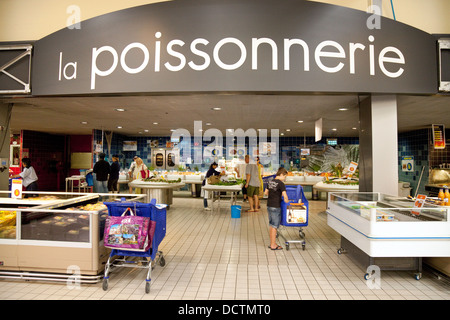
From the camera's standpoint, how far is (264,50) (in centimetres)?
463

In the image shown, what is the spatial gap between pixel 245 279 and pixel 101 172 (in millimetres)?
6956

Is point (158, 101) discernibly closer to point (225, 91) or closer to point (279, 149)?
point (225, 91)

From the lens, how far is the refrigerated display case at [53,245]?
374 centimetres

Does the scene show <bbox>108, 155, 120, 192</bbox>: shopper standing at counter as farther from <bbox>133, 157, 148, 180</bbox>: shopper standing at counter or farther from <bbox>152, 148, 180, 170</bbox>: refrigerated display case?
<bbox>152, 148, 180, 170</bbox>: refrigerated display case

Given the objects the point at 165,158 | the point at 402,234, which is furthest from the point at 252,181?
the point at 165,158

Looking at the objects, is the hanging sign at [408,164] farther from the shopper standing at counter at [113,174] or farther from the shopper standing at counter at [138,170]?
the shopper standing at counter at [113,174]

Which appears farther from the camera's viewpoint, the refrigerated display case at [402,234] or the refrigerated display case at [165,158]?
the refrigerated display case at [165,158]

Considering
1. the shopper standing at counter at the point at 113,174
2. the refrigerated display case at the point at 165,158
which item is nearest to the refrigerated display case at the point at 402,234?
the shopper standing at counter at the point at 113,174

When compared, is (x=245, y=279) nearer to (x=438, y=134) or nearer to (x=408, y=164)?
(x=438, y=134)

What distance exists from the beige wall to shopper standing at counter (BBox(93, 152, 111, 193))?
408 centimetres

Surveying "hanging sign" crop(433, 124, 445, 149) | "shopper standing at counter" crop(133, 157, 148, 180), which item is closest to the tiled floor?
"shopper standing at counter" crop(133, 157, 148, 180)

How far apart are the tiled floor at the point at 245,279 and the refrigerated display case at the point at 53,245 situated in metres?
0.15

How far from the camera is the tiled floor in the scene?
349 centimetres
